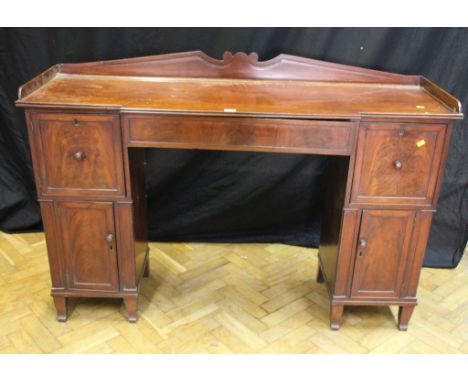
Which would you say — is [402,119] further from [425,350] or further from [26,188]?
[26,188]

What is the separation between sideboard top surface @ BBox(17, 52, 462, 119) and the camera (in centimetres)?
166

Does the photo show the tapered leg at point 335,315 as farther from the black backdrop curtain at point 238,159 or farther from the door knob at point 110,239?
the door knob at point 110,239

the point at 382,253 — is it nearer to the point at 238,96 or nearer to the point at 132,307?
the point at 238,96

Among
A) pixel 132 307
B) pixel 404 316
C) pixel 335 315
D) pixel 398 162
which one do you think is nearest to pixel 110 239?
pixel 132 307

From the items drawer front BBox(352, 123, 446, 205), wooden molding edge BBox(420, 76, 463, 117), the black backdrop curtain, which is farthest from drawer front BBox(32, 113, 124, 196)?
wooden molding edge BBox(420, 76, 463, 117)

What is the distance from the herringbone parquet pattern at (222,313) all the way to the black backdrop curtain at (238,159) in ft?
0.51

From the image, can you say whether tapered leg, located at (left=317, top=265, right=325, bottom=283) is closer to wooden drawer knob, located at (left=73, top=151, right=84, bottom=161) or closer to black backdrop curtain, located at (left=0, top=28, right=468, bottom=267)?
black backdrop curtain, located at (left=0, top=28, right=468, bottom=267)

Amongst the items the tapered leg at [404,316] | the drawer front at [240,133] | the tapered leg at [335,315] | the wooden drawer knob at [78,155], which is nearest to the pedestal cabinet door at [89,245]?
the wooden drawer knob at [78,155]

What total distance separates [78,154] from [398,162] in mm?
1109

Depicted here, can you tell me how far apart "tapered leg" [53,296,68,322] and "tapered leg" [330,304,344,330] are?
1.08m

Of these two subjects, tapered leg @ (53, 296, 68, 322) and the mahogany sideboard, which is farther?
tapered leg @ (53, 296, 68, 322)

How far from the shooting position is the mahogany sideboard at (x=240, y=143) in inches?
65.1

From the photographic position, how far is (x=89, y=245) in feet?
6.15

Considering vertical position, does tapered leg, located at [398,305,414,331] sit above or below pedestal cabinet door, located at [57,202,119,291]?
below
